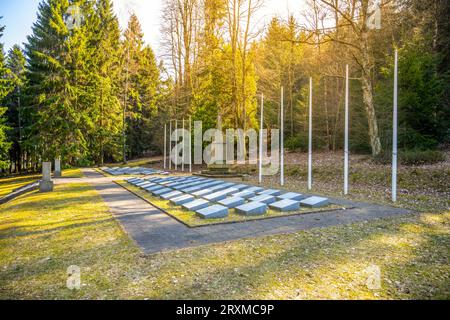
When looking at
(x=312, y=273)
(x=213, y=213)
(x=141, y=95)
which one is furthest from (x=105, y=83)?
(x=312, y=273)

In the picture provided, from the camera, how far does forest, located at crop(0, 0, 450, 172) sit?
14414mm

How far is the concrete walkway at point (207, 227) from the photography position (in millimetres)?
5172

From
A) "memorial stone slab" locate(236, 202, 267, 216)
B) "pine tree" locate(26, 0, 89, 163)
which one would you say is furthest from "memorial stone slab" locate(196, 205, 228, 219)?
"pine tree" locate(26, 0, 89, 163)

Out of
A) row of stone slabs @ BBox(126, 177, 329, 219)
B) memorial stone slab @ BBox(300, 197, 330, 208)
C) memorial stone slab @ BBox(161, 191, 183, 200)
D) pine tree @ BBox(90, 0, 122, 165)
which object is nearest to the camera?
row of stone slabs @ BBox(126, 177, 329, 219)

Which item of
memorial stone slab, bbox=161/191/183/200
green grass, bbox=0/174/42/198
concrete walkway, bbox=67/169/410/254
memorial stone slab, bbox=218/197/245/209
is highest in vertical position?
memorial stone slab, bbox=218/197/245/209

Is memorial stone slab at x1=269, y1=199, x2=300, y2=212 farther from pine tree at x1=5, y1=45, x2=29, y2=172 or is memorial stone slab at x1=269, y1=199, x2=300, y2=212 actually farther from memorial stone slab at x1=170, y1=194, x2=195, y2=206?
pine tree at x1=5, y1=45, x2=29, y2=172

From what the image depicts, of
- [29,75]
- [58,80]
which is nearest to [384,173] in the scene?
[58,80]

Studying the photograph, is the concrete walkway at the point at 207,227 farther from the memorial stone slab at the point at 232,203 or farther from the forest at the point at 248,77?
the forest at the point at 248,77

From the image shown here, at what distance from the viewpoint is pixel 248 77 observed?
894 inches

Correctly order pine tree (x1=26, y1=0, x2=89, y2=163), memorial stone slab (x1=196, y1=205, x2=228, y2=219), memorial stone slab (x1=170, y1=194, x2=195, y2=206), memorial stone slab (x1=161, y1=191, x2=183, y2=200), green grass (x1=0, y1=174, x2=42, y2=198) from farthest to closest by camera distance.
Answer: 1. pine tree (x1=26, y1=0, x2=89, y2=163)
2. green grass (x1=0, y1=174, x2=42, y2=198)
3. memorial stone slab (x1=161, y1=191, x2=183, y2=200)
4. memorial stone slab (x1=170, y1=194, x2=195, y2=206)
5. memorial stone slab (x1=196, y1=205, x2=228, y2=219)

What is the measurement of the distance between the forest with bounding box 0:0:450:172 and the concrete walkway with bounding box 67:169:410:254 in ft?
26.6

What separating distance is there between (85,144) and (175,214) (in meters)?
20.4

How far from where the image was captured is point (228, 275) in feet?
12.1
